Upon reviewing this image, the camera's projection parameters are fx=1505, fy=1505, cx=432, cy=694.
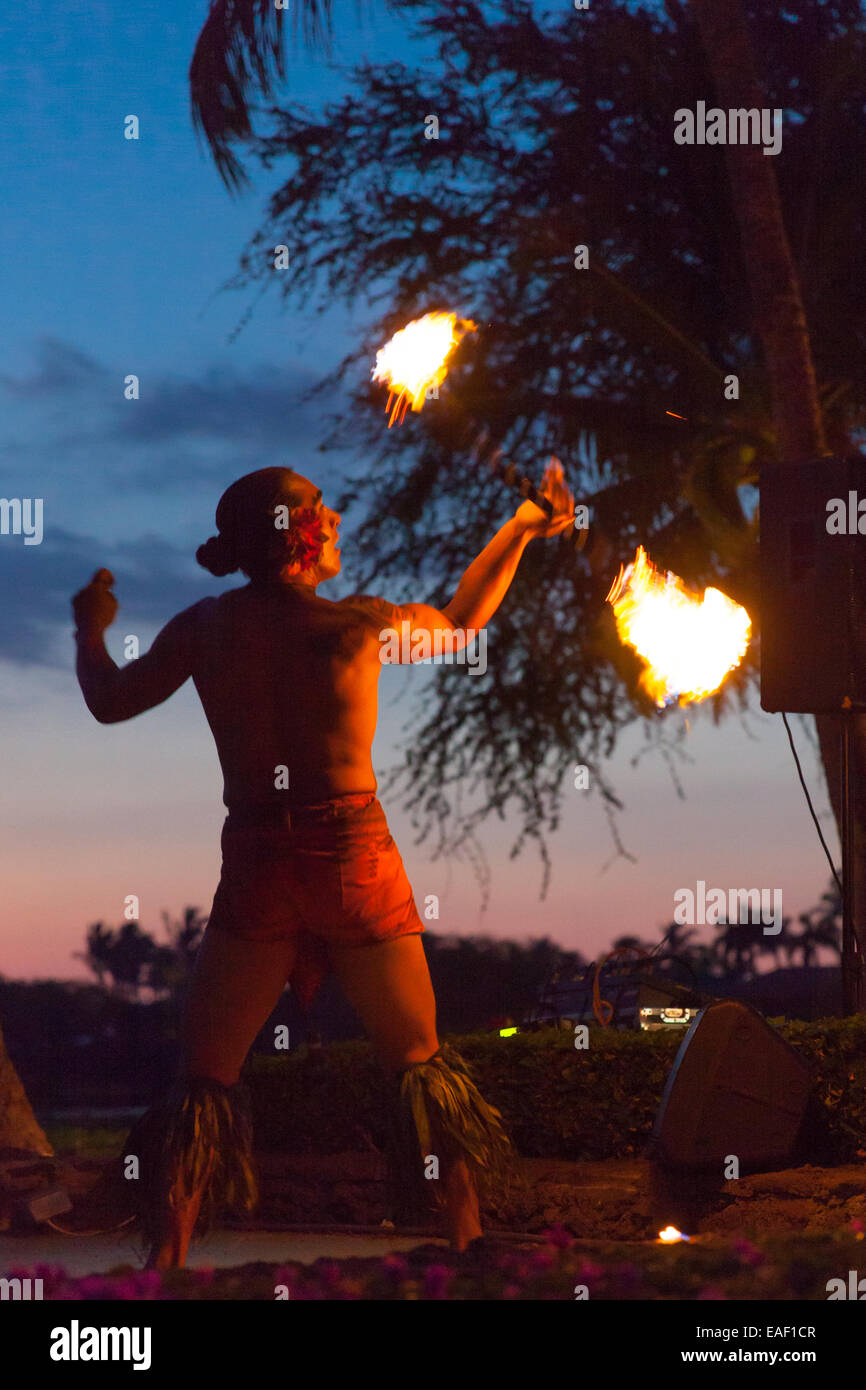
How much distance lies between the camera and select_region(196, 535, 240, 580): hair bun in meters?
3.98

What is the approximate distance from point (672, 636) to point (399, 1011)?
326cm

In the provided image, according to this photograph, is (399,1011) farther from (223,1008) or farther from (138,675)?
(138,675)

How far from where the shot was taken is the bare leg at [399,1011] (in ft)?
12.0

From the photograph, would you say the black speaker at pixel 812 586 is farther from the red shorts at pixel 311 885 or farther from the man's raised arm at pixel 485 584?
the red shorts at pixel 311 885

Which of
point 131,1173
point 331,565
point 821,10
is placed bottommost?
point 131,1173

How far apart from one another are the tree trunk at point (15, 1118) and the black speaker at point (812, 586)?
14.6 ft

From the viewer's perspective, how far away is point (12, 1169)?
6.97m

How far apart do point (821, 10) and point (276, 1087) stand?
10285 millimetres

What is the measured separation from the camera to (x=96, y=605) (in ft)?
13.2

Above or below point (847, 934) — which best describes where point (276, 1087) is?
below
